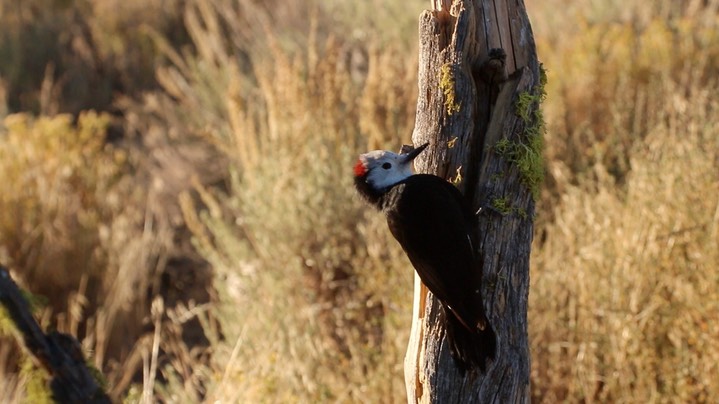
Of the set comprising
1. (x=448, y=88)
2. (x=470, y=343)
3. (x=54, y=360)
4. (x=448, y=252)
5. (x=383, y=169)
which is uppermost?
(x=448, y=88)

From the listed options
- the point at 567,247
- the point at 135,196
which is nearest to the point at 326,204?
the point at 567,247

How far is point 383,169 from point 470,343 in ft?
1.96

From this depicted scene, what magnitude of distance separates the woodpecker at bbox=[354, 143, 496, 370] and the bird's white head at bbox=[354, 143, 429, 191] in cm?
6

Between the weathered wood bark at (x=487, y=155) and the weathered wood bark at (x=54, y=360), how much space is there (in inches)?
46.0

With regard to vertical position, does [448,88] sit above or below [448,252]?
above

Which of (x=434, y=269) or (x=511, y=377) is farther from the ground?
(x=434, y=269)

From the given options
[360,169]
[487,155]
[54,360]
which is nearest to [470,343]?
[487,155]

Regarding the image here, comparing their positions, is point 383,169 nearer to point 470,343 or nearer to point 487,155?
point 487,155

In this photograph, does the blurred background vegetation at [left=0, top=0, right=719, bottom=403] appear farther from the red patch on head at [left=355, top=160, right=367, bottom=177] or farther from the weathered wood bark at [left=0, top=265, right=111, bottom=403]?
the red patch on head at [left=355, top=160, right=367, bottom=177]

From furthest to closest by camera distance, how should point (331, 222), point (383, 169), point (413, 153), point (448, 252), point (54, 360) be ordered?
point (331, 222) → point (54, 360) → point (383, 169) → point (413, 153) → point (448, 252)

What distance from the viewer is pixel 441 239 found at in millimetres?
2596

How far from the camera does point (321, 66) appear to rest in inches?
221

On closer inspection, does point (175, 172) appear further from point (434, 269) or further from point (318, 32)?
point (434, 269)

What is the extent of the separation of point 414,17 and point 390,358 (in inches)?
168
